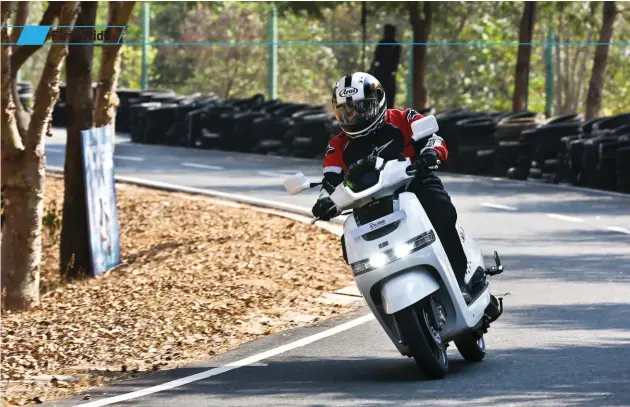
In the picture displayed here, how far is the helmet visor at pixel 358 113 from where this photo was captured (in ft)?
32.4

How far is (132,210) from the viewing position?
2389 centimetres

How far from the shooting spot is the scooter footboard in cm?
939

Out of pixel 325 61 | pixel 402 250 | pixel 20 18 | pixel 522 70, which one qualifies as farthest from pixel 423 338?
pixel 325 61

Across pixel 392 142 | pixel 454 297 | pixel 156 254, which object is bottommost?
pixel 156 254

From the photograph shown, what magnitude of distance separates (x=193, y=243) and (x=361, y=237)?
1025 cm

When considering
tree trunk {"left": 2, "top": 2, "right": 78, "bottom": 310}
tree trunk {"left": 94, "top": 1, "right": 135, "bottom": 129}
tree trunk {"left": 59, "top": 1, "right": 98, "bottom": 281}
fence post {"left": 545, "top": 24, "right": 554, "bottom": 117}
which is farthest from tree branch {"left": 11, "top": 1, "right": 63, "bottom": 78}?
fence post {"left": 545, "top": 24, "right": 554, "bottom": 117}

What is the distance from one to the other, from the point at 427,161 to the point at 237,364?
209cm

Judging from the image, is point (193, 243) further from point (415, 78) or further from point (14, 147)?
point (415, 78)

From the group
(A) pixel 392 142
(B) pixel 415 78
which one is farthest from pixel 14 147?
(B) pixel 415 78

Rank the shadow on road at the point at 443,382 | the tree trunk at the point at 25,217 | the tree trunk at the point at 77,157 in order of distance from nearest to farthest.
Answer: the shadow on road at the point at 443,382 → the tree trunk at the point at 25,217 → the tree trunk at the point at 77,157

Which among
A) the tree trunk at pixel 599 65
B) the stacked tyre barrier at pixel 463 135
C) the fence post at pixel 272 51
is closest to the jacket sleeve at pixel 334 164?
the stacked tyre barrier at pixel 463 135

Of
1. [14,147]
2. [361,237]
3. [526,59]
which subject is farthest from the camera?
[526,59]

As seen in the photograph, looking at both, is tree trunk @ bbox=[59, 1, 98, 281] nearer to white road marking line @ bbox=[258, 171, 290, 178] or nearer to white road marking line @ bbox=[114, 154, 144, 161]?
white road marking line @ bbox=[258, 171, 290, 178]

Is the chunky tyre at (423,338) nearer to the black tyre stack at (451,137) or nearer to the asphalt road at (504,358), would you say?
the asphalt road at (504,358)
